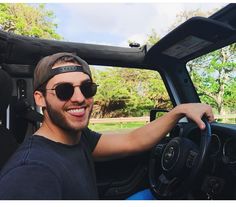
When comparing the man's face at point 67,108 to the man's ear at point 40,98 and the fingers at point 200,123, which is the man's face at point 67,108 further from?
the fingers at point 200,123

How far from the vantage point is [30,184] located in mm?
1146

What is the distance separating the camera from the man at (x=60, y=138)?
3.85ft

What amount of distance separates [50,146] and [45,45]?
980 mm

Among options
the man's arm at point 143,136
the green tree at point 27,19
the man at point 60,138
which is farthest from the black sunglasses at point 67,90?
the green tree at point 27,19

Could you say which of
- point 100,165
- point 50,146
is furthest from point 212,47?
point 50,146

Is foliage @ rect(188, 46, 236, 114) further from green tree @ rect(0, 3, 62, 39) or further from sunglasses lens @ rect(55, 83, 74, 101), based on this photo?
green tree @ rect(0, 3, 62, 39)

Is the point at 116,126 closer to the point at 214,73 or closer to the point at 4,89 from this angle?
the point at 214,73

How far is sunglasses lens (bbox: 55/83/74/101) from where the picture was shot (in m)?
1.51

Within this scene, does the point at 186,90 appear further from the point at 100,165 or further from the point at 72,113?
the point at 72,113

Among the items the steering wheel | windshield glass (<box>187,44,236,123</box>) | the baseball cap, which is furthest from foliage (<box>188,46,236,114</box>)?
the baseball cap

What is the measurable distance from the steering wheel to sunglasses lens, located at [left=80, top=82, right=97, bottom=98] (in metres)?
0.57

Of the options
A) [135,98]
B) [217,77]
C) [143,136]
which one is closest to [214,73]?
[217,77]

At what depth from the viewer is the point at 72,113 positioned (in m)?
1.52

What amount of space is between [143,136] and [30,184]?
996mm
